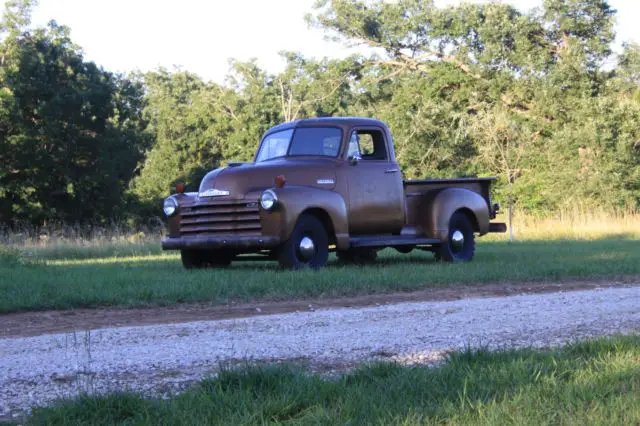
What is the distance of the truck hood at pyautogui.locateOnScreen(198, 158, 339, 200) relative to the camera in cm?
1367

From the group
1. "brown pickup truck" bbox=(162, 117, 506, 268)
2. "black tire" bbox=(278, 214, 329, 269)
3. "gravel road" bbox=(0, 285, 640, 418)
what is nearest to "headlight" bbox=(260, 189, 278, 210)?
"brown pickup truck" bbox=(162, 117, 506, 268)

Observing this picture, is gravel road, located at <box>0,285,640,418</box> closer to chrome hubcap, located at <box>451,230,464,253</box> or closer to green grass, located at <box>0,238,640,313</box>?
green grass, located at <box>0,238,640,313</box>

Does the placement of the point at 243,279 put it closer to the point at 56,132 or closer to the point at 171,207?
the point at 171,207

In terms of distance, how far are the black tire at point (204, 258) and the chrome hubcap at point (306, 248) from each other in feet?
5.98

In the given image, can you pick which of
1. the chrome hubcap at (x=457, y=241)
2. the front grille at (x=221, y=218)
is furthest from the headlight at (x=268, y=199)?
the chrome hubcap at (x=457, y=241)

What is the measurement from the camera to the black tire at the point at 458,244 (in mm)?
16031

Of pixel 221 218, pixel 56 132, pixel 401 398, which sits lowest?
pixel 401 398

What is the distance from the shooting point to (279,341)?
683 centimetres

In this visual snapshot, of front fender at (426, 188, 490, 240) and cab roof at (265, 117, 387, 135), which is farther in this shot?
front fender at (426, 188, 490, 240)

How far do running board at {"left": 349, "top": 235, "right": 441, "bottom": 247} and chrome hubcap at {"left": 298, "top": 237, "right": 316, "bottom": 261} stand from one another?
93 cm

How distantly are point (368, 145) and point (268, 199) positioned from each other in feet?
8.26

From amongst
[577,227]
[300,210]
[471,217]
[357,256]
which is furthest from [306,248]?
[577,227]

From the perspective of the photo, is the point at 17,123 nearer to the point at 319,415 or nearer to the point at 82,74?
the point at 82,74

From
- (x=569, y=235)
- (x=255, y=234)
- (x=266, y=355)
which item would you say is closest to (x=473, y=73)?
(x=569, y=235)
